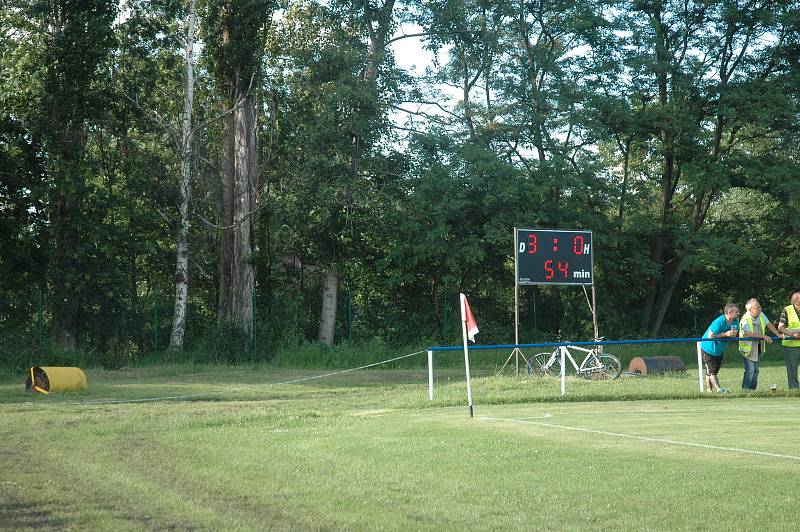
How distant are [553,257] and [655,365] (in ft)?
13.1

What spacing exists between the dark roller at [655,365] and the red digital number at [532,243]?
169 inches

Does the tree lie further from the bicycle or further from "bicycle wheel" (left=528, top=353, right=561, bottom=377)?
the bicycle

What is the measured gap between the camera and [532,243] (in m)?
25.7

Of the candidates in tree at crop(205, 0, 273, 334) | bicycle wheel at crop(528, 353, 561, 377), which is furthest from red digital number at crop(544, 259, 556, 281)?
tree at crop(205, 0, 273, 334)

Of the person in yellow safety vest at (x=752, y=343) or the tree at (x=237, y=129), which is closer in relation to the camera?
the person in yellow safety vest at (x=752, y=343)

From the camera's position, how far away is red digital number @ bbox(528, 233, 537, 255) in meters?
25.6

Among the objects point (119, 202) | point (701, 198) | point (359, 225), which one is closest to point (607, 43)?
point (701, 198)

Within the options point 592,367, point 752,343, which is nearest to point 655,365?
point 592,367

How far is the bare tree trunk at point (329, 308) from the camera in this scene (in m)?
36.2

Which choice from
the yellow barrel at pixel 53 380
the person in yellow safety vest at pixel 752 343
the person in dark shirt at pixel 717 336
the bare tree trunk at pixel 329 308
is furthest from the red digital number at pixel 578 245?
the yellow barrel at pixel 53 380

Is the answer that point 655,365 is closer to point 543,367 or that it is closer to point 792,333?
point 543,367

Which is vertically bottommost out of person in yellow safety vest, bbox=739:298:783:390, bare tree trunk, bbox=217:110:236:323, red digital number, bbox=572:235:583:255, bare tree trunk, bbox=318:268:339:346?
person in yellow safety vest, bbox=739:298:783:390

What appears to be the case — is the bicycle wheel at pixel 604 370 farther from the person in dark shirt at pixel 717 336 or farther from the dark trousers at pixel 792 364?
the dark trousers at pixel 792 364

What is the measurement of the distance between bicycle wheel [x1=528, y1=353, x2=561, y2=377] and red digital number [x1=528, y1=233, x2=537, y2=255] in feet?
8.69
